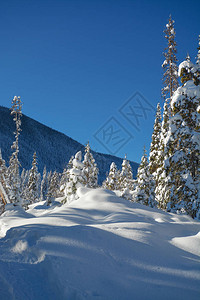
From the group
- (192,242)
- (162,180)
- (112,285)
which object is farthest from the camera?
(162,180)

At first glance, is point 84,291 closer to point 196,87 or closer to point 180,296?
point 180,296

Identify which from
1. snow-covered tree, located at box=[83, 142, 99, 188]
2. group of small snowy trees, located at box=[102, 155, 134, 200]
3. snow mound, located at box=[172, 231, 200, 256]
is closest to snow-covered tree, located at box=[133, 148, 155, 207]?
group of small snowy trees, located at box=[102, 155, 134, 200]

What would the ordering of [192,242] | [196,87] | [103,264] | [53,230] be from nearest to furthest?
[103,264], [192,242], [53,230], [196,87]

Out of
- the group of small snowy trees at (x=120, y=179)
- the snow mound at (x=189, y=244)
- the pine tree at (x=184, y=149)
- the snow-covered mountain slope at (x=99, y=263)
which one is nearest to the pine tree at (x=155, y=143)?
the group of small snowy trees at (x=120, y=179)

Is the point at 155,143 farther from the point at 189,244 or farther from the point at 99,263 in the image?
the point at 99,263

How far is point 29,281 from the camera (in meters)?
3.37

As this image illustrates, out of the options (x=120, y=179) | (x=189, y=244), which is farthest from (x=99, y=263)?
(x=120, y=179)

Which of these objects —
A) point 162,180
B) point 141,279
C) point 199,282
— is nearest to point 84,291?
point 141,279

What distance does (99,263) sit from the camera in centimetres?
367

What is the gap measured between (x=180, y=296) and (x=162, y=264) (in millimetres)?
801

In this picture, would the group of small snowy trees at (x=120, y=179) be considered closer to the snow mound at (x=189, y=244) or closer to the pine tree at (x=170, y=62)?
the pine tree at (x=170, y=62)

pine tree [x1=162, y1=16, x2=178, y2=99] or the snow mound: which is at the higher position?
pine tree [x1=162, y1=16, x2=178, y2=99]

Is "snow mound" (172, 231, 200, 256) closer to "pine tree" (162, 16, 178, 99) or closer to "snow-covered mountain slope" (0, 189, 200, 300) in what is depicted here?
"snow-covered mountain slope" (0, 189, 200, 300)

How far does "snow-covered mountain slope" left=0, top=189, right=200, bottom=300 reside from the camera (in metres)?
3.05
